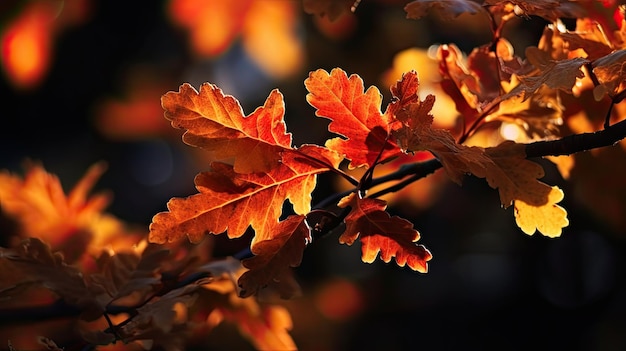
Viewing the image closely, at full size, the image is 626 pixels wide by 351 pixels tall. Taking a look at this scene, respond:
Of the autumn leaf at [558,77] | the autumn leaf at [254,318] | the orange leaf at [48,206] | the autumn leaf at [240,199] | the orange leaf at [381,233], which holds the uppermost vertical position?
the autumn leaf at [558,77]

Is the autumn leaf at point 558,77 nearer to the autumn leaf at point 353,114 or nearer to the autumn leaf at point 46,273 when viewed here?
the autumn leaf at point 353,114

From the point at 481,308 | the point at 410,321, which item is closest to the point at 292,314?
the point at 410,321

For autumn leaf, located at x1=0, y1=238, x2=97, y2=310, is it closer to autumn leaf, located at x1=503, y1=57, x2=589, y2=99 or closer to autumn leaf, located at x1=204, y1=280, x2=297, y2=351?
autumn leaf, located at x1=204, y1=280, x2=297, y2=351

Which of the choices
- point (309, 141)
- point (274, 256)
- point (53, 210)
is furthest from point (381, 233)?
point (309, 141)

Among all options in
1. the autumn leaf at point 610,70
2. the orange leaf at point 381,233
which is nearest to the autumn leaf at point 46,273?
the orange leaf at point 381,233

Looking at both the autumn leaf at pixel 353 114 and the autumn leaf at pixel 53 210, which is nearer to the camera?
the autumn leaf at pixel 353 114
